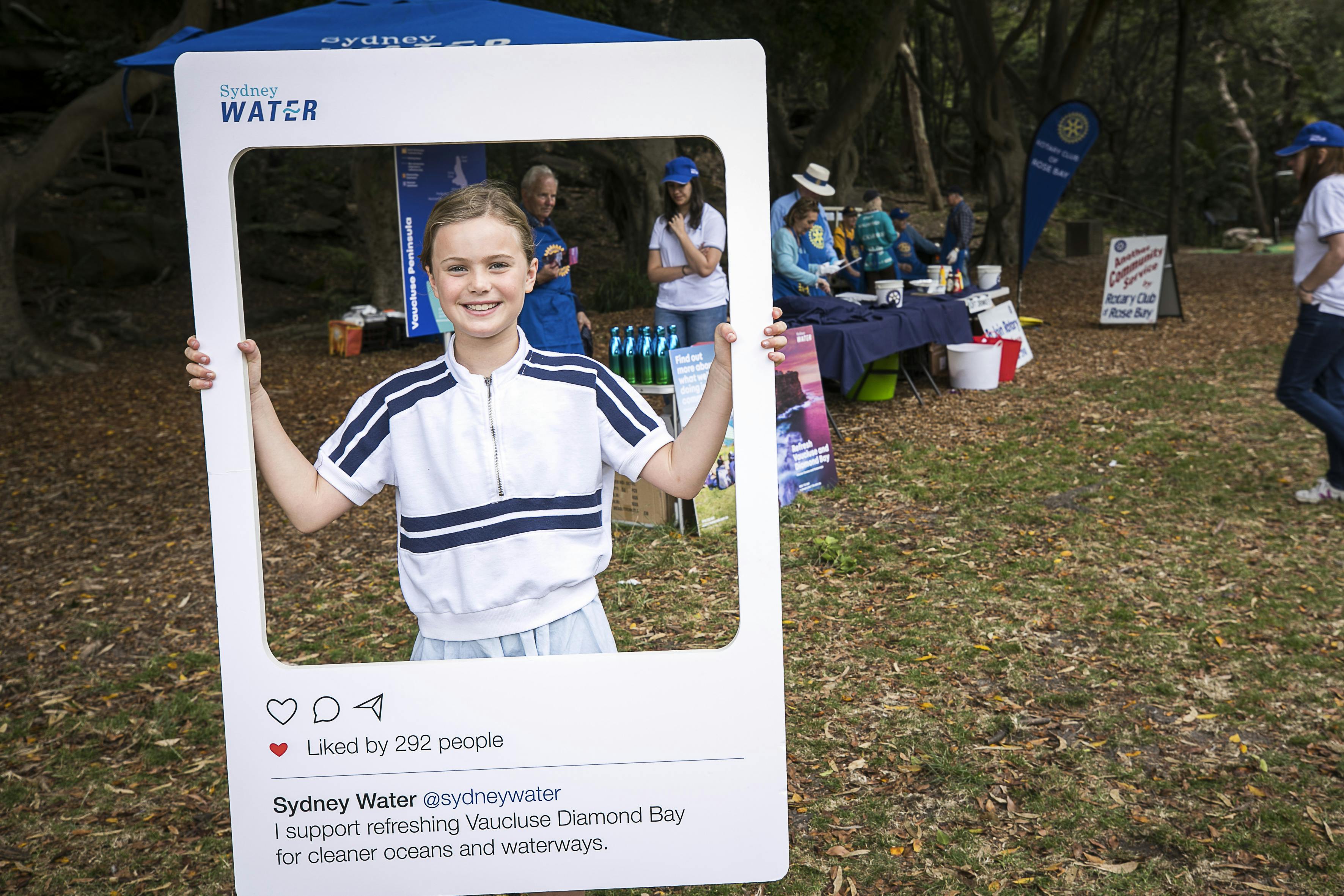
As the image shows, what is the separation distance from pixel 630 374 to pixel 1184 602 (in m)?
2.79

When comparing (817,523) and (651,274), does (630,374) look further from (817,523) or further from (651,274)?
(817,523)

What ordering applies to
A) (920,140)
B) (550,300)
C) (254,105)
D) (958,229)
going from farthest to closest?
(920,140)
(958,229)
(550,300)
(254,105)

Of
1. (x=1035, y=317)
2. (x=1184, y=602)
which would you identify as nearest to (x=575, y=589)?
(x=1184, y=602)

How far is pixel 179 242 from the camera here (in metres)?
17.8

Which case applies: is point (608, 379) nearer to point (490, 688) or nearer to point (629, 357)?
point (490, 688)

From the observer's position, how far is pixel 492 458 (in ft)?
5.62

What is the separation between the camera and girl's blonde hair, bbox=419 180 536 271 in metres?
1.69

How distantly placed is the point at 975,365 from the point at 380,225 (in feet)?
25.5

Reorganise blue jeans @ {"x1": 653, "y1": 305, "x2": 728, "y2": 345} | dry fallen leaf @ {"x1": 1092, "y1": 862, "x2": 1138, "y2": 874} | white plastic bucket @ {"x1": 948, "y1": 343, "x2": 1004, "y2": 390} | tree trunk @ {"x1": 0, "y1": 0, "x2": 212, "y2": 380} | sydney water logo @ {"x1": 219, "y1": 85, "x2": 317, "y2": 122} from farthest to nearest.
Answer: tree trunk @ {"x1": 0, "y1": 0, "x2": 212, "y2": 380}
white plastic bucket @ {"x1": 948, "y1": 343, "x2": 1004, "y2": 390}
blue jeans @ {"x1": 653, "y1": 305, "x2": 728, "y2": 345}
dry fallen leaf @ {"x1": 1092, "y1": 862, "x2": 1138, "y2": 874}
sydney water logo @ {"x1": 219, "y1": 85, "x2": 317, "y2": 122}

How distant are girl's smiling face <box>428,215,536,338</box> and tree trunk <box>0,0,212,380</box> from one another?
35.4 ft

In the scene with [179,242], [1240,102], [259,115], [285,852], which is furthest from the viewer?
[1240,102]

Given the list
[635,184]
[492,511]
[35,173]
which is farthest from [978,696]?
[635,184]

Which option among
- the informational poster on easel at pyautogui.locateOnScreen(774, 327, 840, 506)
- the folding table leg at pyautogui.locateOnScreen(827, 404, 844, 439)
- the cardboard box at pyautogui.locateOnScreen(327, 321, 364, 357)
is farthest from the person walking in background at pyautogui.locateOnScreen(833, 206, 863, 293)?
the cardboard box at pyautogui.locateOnScreen(327, 321, 364, 357)

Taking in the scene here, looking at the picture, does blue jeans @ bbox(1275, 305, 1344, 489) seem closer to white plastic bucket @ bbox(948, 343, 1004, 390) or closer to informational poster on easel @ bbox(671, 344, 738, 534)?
informational poster on easel @ bbox(671, 344, 738, 534)
